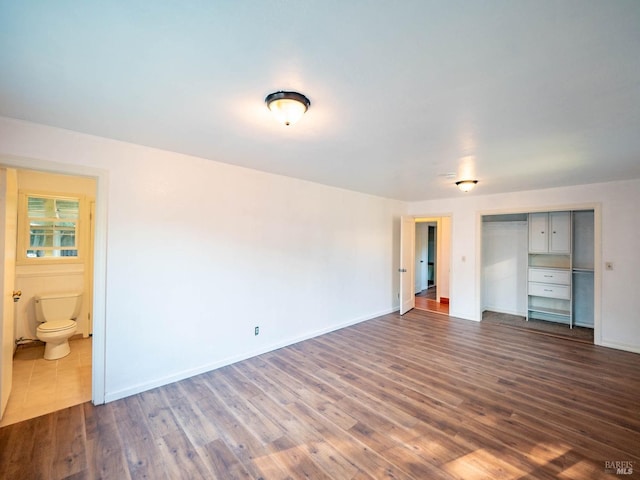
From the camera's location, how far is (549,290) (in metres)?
5.17

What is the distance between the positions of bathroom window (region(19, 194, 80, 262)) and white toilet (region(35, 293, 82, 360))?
589mm

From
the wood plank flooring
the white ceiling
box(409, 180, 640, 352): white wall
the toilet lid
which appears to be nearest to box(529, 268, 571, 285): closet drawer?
box(409, 180, 640, 352): white wall

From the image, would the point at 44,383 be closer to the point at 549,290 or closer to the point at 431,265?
the point at 549,290

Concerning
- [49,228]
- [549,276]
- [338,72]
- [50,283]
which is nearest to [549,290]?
[549,276]

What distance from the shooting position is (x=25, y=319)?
3734 millimetres

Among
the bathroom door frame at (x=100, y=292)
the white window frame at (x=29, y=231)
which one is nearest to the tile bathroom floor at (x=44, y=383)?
the bathroom door frame at (x=100, y=292)

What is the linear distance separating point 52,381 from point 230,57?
12.2ft

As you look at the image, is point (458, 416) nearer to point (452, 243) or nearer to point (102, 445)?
point (102, 445)

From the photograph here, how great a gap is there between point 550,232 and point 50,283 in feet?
27.1

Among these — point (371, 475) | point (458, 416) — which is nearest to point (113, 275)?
point (371, 475)

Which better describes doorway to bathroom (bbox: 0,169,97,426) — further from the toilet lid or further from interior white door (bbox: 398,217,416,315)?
interior white door (bbox: 398,217,416,315)

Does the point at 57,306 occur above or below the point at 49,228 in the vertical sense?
below

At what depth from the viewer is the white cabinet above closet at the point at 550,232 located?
498 centimetres

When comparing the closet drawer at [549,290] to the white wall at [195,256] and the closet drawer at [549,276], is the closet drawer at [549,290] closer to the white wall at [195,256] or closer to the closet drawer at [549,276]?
the closet drawer at [549,276]
